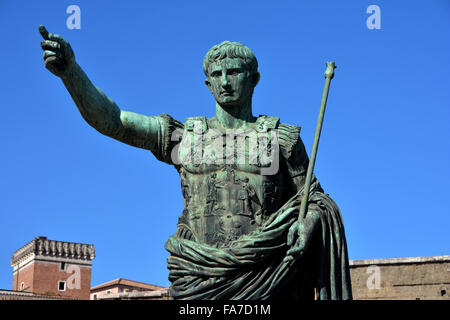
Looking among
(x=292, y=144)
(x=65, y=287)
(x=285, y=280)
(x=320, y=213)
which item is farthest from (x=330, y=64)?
(x=65, y=287)

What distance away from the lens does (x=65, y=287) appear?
81812 mm

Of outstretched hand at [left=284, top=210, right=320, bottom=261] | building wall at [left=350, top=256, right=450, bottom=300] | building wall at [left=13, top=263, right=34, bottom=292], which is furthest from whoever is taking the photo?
building wall at [left=13, top=263, right=34, bottom=292]

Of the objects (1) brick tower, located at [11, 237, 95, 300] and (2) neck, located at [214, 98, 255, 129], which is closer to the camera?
(2) neck, located at [214, 98, 255, 129]

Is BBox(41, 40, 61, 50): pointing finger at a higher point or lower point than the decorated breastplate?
higher

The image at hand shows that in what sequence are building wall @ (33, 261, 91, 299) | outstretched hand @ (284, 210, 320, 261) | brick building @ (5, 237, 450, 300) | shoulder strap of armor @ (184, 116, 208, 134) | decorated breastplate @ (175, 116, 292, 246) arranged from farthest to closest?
1. building wall @ (33, 261, 91, 299)
2. brick building @ (5, 237, 450, 300)
3. shoulder strap of armor @ (184, 116, 208, 134)
4. decorated breastplate @ (175, 116, 292, 246)
5. outstretched hand @ (284, 210, 320, 261)

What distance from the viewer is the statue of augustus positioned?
24.7 feet

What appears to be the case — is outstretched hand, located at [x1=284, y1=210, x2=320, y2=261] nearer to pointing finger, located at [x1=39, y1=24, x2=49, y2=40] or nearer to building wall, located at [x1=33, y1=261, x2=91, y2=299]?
pointing finger, located at [x1=39, y1=24, x2=49, y2=40]

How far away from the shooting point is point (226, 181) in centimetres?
784

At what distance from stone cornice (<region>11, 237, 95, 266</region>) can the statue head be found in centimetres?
7529

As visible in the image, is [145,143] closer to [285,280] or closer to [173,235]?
[173,235]

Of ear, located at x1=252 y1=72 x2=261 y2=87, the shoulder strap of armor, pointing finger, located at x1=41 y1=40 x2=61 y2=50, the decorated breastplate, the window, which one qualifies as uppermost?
the window

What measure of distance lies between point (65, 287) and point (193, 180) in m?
76.1

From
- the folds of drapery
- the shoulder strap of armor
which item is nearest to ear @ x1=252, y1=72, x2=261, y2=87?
the shoulder strap of armor

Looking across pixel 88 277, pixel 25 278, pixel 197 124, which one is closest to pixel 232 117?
pixel 197 124
